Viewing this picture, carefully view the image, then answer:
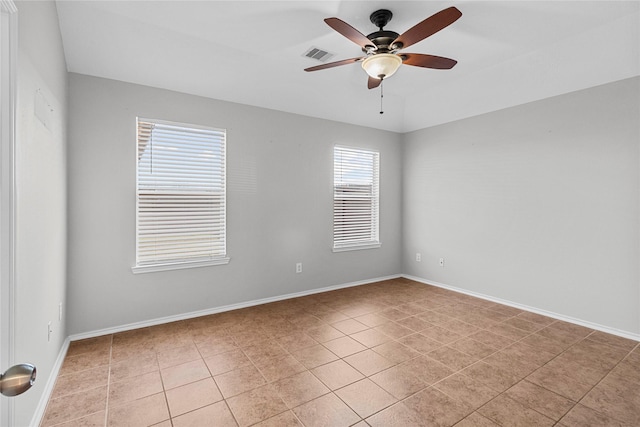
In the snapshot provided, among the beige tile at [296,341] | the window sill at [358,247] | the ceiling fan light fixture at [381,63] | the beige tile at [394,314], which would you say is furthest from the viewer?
the window sill at [358,247]

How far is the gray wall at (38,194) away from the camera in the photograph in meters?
1.51

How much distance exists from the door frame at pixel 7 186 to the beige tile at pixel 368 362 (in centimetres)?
210

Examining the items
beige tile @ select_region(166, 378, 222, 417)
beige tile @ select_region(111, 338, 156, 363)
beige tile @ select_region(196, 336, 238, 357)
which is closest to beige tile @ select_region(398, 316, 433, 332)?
beige tile @ select_region(196, 336, 238, 357)

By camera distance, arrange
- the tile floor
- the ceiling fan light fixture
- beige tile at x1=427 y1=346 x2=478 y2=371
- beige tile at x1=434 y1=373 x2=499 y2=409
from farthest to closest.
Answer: beige tile at x1=427 y1=346 x2=478 y2=371 → the ceiling fan light fixture → beige tile at x1=434 y1=373 x2=499 y2=409 → the tile floor

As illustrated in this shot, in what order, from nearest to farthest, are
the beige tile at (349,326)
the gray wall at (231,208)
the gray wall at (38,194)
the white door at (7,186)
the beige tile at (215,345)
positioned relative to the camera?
1. the white door at (7,186)
2. the gray wall at (38,194)
3. the beige tile at (215,345)
4. the gray wall at (231,208)
5. the beige tile at (349,326)

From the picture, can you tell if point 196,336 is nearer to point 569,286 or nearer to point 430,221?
point 430,221

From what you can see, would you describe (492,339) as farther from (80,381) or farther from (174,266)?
(80,381)

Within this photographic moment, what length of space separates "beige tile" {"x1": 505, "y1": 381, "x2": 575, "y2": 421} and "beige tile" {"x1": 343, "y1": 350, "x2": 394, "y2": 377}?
0.90m

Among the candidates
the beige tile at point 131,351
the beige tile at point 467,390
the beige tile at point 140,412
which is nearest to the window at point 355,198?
the beige tile at point 467,390

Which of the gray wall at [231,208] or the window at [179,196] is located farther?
the window at [179,196]

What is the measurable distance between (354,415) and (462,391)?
2.81ft

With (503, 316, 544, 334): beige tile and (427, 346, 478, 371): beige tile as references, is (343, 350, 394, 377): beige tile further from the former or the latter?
(503, 316, 544, 334): beige tile

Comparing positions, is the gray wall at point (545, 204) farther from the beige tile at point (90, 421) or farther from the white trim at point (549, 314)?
the beige tile at point (90, 421)

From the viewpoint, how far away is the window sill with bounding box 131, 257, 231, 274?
10.7ft
